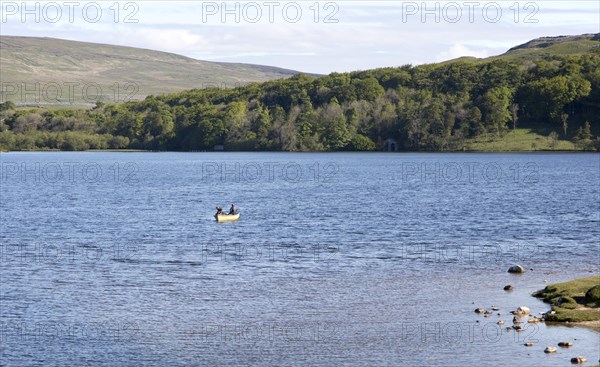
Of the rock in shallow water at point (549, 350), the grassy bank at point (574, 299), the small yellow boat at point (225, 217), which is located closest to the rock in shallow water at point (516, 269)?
the grassy bank at point (574, 299)

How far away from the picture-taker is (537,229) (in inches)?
2891

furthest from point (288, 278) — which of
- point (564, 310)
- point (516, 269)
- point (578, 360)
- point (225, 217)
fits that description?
point (225, 217)

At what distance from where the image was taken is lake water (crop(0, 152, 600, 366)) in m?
35.1

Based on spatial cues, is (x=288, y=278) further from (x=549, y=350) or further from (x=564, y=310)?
(x=549, y=350)

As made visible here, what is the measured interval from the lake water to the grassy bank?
108 centimetres

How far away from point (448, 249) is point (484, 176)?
99962mm

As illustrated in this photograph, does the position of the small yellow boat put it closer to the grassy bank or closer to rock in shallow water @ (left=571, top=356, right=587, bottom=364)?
the grassy bank

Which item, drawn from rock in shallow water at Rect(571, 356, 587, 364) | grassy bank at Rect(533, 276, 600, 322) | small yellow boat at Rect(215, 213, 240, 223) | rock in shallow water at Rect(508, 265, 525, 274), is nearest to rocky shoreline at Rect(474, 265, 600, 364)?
grassy bank at Rect(533, 276, 600, 322)

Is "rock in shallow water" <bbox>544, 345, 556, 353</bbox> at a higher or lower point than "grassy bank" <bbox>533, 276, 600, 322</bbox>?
lower

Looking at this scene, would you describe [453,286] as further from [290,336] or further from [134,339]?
[134,339]

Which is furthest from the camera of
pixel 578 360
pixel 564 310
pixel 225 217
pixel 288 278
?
pixel 225 217

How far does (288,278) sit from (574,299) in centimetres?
1619

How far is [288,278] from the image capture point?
49.8 metres

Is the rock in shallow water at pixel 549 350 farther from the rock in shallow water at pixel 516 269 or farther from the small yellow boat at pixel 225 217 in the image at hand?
the small yellow boat at pixel 225 217
